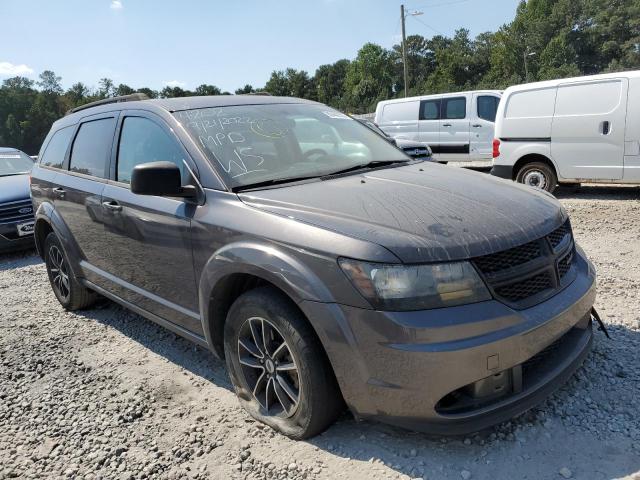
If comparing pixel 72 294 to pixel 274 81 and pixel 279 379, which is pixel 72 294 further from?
pixel 274 81

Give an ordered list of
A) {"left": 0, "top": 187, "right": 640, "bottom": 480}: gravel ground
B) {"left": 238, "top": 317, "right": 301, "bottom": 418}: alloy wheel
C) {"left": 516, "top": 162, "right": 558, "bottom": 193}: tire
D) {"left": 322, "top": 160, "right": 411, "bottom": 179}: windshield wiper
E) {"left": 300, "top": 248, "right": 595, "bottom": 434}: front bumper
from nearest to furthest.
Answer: {"left": 300, "top": 248, "right": 595, "bottom": 434}: front bumper, {"left": 0, "top": 187, "right": 640, "bottom": 480}: gravel ground, {"left": 238, "top": 317, "right": 301, "bottom": 418}: alloy wheel, {"left": 322, "top": 160, "right": 411, "bottom": 179}: windshield wiper, {"left": 516, "top": 162, "right": 558, "bottom": 193}: tire

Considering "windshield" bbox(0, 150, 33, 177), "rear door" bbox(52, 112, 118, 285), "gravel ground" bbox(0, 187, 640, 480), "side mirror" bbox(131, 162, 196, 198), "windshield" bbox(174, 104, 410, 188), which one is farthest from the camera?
"windshield" bbox(0, 150, 33, 177)

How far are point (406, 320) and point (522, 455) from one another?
87 centimetres

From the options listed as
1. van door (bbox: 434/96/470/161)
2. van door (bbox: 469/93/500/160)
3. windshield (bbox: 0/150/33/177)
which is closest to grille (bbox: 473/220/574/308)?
windshield (bbox: 0/150/33/177)

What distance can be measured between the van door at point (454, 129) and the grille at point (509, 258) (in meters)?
10.5

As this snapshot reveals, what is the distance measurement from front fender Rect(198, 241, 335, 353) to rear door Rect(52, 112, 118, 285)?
1.35 meters

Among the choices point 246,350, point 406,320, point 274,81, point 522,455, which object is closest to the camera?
point 406,320

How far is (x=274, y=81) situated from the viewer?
96.8 meters

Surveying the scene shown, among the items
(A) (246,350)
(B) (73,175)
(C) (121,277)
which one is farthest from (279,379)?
A: (B) (73,175)

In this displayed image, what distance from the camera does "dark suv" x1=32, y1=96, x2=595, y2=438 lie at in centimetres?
216

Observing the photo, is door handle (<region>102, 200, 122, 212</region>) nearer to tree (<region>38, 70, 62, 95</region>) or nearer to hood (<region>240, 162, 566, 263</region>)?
hood (<region>240, 162, 566, 263</region>)

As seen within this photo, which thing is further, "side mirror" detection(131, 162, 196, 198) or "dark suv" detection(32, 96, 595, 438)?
"side mirror" detection(131, 162, 196, 198)

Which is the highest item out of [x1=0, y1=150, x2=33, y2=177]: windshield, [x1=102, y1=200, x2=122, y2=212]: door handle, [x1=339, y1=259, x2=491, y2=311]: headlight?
[x1=0, y1=150, x2=33, y2=177]: windshield

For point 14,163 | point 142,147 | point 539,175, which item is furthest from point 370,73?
point 142,147
